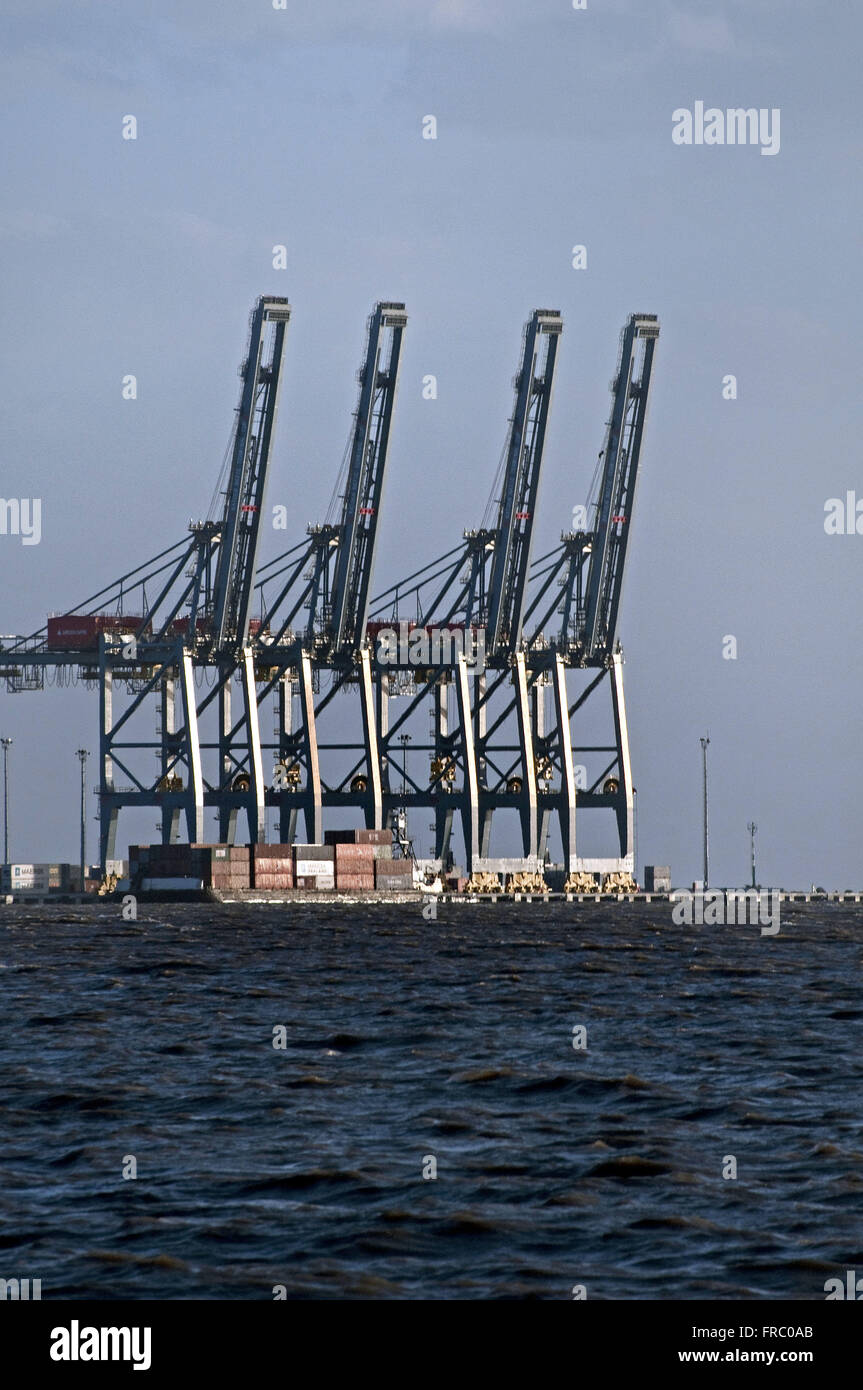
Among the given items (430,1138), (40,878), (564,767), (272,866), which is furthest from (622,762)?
(430,1138)

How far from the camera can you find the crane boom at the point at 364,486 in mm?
113938

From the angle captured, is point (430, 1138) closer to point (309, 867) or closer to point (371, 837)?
point (309, 867)

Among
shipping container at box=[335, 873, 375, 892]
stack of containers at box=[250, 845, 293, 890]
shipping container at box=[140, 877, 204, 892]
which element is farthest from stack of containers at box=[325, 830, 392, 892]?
shipping container at box=[140, 877, 204, 892]

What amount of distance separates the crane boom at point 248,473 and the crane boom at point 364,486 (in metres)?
5.94

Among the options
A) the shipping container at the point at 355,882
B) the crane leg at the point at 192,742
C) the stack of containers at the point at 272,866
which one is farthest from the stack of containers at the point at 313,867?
the crane leg at the point at 192,742

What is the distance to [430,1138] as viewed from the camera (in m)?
21.1

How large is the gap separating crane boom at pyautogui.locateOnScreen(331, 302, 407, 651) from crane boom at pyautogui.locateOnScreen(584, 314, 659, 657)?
1566cm

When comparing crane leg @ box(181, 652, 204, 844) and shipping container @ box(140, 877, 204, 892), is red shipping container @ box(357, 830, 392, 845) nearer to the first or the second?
shipping container @ box(140, 877, 204, 892)

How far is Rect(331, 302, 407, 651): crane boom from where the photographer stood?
4486 inches

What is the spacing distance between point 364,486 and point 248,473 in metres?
7.19

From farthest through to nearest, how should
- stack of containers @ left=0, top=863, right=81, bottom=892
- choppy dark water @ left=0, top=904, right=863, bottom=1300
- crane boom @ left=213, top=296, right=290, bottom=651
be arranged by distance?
1. stack of containers @ left=0, top=863, right=81, bottom=892
2. crane boom @ left=213, top=296, right=290, bottom=651
3. choppy dark water @ left=0, top=904, right=863, bottom=1300

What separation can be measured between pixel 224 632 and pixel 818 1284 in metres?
101

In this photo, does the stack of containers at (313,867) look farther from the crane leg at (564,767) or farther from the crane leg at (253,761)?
the crane leg at (564,767)
